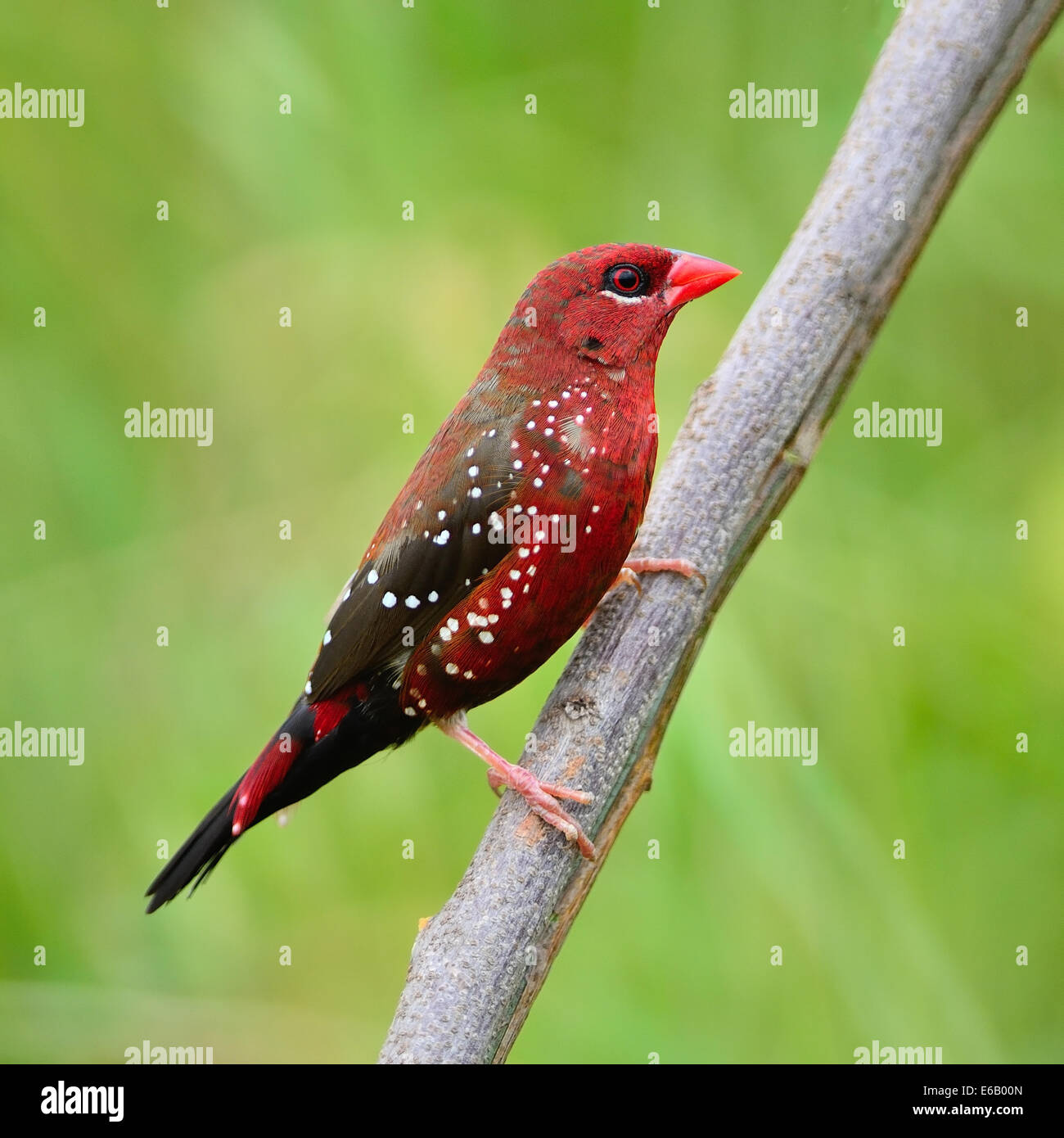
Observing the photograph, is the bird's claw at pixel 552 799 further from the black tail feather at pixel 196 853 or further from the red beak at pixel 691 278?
the red beak at pixel 691 278

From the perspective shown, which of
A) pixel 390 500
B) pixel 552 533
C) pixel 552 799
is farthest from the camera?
pixel 390 500

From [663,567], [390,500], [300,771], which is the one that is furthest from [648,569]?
[390,500]

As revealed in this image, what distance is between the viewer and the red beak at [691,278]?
8.72ft

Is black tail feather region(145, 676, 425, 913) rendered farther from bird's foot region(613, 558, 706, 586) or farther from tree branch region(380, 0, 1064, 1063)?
bird's foot region(613, 558, 706, 586)

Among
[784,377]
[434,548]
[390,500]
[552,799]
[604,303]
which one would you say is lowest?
[552,799]

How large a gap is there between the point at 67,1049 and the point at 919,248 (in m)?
3.19

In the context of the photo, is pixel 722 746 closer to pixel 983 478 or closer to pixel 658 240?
pixel 983 478

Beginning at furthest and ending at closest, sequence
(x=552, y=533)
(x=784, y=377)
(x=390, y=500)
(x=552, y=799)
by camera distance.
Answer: (x=390, y=500)
(x=784, y=377)
(x=552, y=533)
(x=552, y=799)

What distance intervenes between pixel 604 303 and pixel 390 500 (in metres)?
1.37

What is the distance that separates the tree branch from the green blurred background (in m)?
0.91

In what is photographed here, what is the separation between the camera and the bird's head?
259 cm

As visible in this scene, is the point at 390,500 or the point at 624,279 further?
the point at 390,500

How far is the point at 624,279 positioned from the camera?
261 cm

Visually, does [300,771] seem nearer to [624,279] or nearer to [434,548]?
[434,548]
